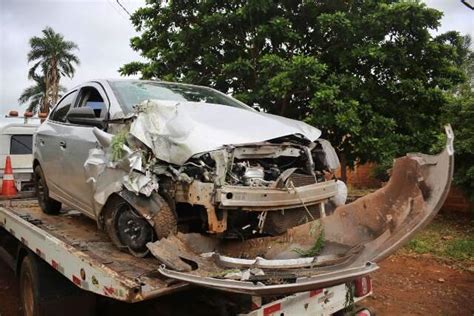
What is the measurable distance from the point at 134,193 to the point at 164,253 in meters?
0.60

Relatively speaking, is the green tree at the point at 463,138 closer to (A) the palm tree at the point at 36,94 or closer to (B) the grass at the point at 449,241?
(B) the grass at the point at 449,241

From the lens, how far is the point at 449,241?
708 cm

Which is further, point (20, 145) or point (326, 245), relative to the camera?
point (20, 145)

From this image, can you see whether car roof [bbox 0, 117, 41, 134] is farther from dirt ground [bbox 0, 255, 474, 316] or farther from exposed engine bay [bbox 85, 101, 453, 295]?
exposed engine bay [bbox 85, 101, 453, 295]

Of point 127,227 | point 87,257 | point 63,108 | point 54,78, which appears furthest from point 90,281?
point 54,78

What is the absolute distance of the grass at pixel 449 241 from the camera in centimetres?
643

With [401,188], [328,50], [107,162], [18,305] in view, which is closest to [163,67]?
[328,50]

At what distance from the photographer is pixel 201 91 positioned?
4707 millimetres

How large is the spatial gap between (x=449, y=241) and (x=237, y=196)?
5.44 metres

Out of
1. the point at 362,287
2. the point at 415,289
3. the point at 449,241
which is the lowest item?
the point at 415,289

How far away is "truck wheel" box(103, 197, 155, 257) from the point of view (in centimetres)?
324

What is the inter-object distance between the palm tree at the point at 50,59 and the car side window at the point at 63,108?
96.6ft

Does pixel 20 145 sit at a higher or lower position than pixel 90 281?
higher

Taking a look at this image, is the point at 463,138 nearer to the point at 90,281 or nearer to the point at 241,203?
the point at 241,203
